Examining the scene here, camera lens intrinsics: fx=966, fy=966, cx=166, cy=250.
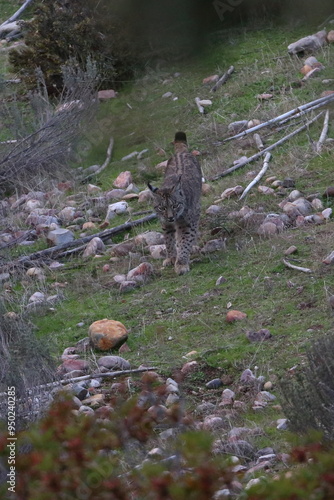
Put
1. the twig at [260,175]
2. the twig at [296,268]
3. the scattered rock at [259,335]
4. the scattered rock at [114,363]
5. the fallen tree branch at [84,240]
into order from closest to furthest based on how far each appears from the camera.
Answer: the scattered rock at [259,335] < the scattered rock at [114,363] < the twig at [296,268] < the fallen tree branch at [84,240] < the twig at [260,175]

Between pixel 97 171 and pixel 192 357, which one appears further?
pixel 97 171

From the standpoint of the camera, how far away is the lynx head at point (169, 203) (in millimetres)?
9195

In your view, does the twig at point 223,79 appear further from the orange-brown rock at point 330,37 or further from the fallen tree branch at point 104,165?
the fallen tree branch at point 104,165

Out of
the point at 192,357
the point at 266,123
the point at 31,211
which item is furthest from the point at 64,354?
the point at 266,123

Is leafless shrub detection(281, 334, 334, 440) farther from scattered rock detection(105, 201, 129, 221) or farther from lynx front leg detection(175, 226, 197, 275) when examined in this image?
scattered rock detection(105, 201, 129, 221)

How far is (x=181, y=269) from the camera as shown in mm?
8977

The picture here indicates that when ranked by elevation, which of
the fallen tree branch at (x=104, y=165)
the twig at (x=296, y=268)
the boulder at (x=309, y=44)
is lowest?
the fallen tree branch at (x=104, y=165)

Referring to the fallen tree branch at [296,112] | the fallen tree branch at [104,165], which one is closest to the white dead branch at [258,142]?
the fallen tree branch at [296,112]

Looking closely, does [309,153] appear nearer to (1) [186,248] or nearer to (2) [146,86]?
(1) [186,248]

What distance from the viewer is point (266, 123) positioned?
1181 centimetres

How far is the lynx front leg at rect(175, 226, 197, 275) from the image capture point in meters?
9.00

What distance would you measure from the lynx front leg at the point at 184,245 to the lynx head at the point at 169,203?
0.50 feet

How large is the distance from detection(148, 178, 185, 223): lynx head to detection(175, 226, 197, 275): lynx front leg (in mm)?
153

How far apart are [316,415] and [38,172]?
722 cm
